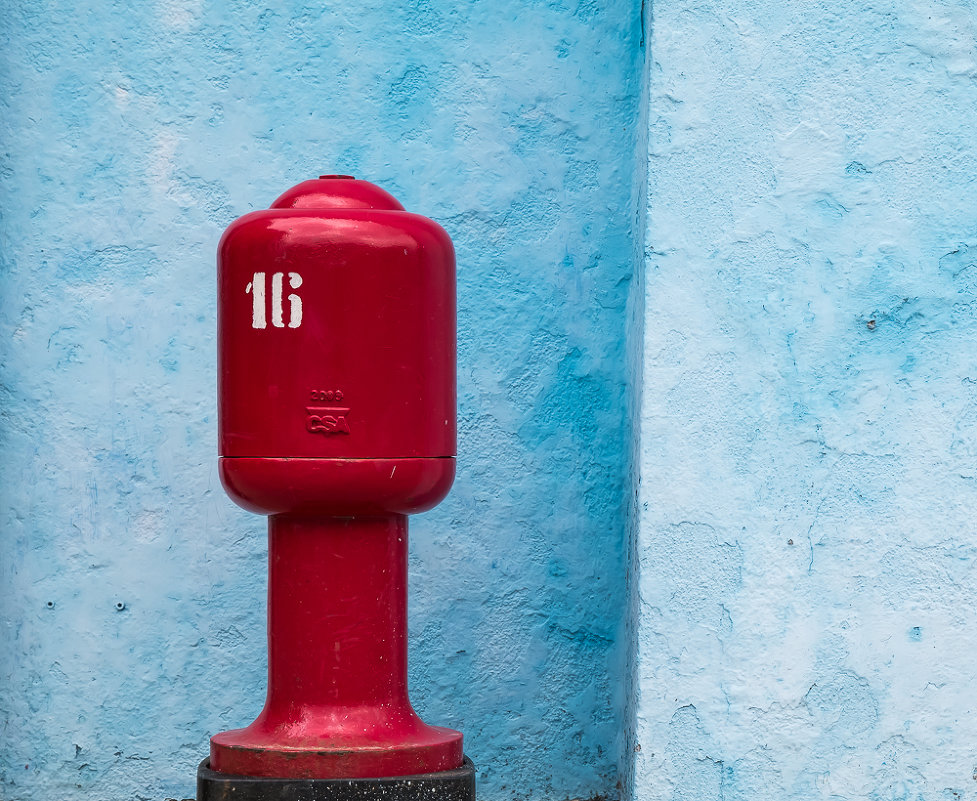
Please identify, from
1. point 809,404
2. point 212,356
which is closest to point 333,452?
point 212,356

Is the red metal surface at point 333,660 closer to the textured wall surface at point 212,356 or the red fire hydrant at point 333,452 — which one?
the red fire hydrant at point 333,452

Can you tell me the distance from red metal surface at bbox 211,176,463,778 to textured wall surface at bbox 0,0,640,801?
55 cm

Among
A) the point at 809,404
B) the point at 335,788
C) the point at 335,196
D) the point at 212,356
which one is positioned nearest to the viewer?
the point at 335,788

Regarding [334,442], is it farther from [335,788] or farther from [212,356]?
[212,356]

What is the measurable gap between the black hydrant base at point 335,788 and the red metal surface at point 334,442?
19 millimetres

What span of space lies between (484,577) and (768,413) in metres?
0.70

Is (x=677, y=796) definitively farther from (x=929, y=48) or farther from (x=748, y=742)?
(x=929, y=48)

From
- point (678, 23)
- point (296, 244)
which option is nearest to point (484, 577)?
point (296, 244)

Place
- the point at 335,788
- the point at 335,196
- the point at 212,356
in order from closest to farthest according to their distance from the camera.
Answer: the point at 335,788 < the point at 335,196 < the point at 212,356

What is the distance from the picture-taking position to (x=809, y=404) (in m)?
2.19

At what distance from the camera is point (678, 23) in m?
2.21

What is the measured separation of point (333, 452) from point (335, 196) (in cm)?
41

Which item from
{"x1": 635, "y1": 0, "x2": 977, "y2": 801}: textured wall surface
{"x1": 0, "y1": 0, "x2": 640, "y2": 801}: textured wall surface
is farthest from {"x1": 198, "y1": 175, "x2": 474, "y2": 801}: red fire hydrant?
{"x1": 0, "y1": 0, "x2": 640, "y2": 801}: textured wall surface

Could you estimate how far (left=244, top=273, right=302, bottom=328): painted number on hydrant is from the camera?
1.89 meters
